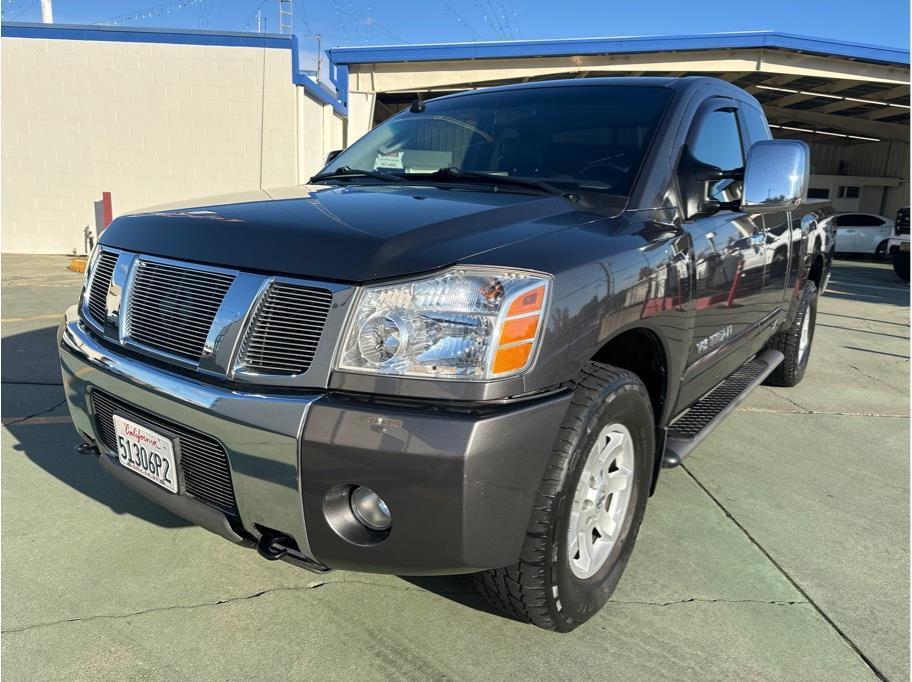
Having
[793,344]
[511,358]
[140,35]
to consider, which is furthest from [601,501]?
[140,35]

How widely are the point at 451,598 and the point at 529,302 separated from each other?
1.21 metres

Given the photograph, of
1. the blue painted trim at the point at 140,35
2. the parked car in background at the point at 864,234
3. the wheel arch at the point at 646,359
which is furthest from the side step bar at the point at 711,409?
the parked car in background at the point at 864,234

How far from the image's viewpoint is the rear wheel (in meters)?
14.9

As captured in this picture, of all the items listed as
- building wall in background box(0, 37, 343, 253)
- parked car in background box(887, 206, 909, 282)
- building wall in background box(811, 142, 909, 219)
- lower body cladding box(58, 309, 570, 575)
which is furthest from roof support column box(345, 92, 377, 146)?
building wall in background box(811, 142, 909, 219)

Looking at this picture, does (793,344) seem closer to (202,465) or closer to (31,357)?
(202,465)

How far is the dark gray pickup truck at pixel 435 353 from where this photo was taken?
1.70 metres

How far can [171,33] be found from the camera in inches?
497

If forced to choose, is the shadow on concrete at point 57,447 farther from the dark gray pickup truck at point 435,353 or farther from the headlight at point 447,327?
the headlight at point 447,327

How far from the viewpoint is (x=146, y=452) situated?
2102mm

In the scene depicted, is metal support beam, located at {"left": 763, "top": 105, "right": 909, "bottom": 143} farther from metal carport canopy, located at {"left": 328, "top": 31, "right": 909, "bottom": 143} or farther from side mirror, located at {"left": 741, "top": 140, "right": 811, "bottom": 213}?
side mirror, located at {"left": 741, "top": 140, "right": 811, "bottom": 213}

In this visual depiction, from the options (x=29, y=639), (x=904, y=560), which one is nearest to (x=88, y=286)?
(x=29, y=639)

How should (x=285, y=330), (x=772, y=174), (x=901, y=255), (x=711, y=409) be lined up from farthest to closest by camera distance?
(x=901, y=255)
(x=711, y=409)
(x=772, y=174)
(x=285, y=330)

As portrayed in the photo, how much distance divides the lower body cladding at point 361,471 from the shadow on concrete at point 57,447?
109cm

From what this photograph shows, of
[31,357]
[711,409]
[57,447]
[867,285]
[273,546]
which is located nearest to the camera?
[273,546]
